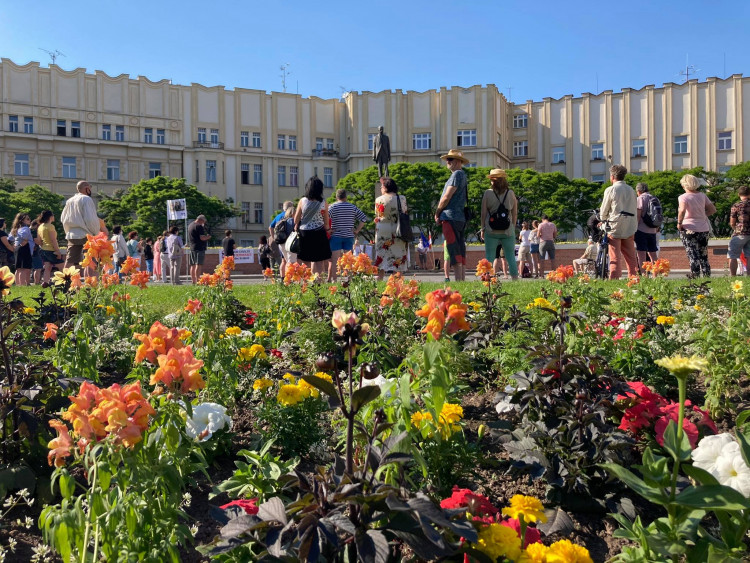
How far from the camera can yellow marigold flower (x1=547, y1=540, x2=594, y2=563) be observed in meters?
1.45

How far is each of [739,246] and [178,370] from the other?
32.0 feet

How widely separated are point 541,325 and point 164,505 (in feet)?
9.63

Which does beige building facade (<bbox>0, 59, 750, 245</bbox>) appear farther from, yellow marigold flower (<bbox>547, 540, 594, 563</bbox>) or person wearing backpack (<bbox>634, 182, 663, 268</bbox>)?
yellow marigold flower (<bbox>547, 540, 594, 563</bbox>)

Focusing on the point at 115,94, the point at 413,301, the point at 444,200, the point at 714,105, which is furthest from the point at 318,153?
the point at 413,301

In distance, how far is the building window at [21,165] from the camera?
53.5 metres

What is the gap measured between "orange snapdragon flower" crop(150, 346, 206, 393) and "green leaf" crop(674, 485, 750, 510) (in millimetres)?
1240

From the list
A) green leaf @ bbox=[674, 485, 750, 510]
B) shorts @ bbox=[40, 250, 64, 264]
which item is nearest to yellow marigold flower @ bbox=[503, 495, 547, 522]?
green leaf @ bbox=[674, 485, 750, 510]

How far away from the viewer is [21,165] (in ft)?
176

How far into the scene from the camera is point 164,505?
1.73 metres

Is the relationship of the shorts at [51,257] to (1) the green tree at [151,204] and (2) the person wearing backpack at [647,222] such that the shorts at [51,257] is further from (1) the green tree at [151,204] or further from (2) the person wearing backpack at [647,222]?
(1) the green tree at [151,204]

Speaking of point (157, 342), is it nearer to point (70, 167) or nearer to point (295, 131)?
point (70, 167)

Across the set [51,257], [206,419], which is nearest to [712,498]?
[206,419]

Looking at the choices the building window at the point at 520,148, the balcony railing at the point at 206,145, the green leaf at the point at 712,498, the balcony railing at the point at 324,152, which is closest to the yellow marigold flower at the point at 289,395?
the green leaf at the point at 712,498

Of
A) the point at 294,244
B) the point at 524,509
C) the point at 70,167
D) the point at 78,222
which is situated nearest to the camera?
the point at 524,509
